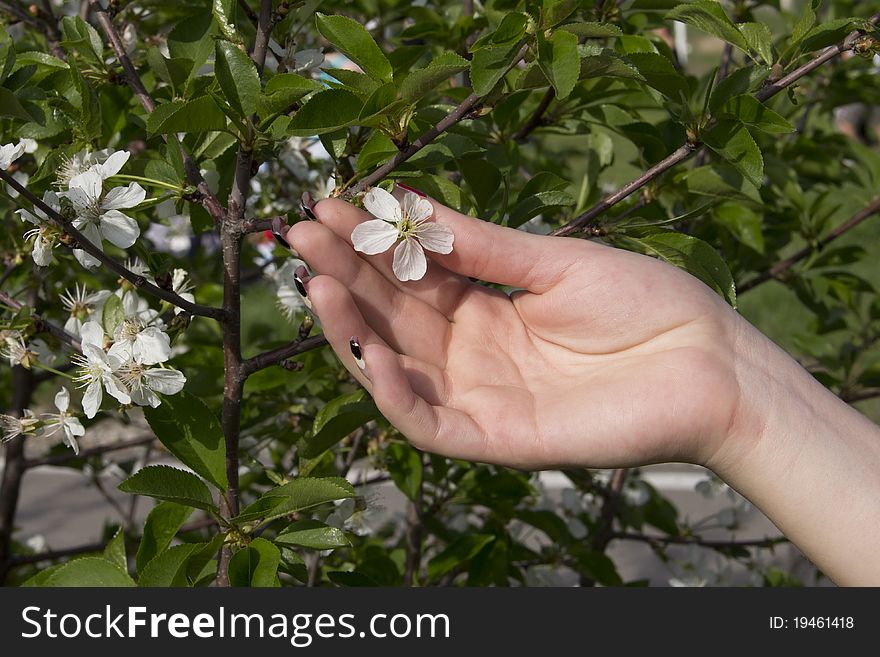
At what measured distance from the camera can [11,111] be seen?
120cm

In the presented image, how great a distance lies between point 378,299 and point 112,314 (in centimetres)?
41

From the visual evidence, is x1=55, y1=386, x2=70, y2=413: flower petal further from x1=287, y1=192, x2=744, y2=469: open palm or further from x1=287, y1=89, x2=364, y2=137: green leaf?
x1=287, y1=89, x2=364, y2=137: green leaf

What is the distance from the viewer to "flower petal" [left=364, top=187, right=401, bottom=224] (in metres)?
1.20

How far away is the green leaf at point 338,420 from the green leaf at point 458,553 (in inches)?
20.0

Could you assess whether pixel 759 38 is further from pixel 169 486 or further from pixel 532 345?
pixel 169 486

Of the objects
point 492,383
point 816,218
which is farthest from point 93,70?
point 816,218

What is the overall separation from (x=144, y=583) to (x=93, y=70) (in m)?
0.79

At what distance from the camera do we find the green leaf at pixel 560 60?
3.49 feet

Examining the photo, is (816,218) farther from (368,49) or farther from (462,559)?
(368,49)

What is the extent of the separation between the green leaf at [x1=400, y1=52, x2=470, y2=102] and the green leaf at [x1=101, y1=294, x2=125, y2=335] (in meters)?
0.55

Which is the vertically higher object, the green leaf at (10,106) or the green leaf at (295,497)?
the green leaf at (10,106)

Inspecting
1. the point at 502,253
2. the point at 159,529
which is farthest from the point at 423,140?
the point at 159,529

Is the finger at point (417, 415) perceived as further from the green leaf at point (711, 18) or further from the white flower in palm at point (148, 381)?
the green leaf at point (711, 18)

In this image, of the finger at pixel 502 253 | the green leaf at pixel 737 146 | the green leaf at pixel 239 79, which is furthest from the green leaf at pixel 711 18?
the green leaf at pixel 239 79
